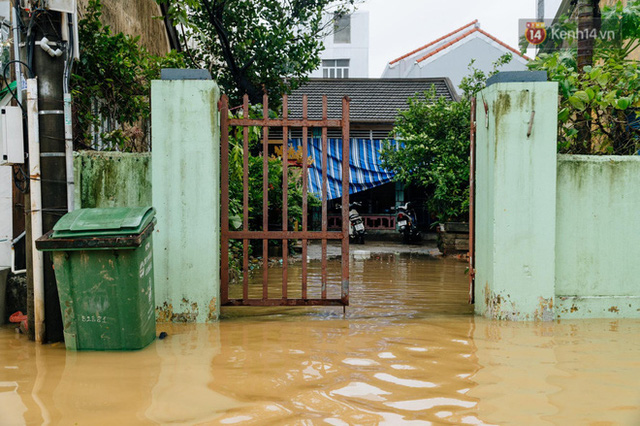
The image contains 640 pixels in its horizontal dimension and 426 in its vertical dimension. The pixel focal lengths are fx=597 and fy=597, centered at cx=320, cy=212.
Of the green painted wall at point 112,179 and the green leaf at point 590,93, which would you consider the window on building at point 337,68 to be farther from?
the green painted wall at point 112,179

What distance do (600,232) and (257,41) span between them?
10.1m

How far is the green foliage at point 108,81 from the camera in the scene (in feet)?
26.0

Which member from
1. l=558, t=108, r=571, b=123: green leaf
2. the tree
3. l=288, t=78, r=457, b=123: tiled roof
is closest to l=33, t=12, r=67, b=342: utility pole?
l=558, t=108, r=571, b=123: green leaf

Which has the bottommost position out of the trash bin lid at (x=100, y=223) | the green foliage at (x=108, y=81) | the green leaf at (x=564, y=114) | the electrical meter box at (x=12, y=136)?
the trash bin lid at (x=100, y=223)

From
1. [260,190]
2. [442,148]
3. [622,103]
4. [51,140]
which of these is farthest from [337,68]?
[51,140]

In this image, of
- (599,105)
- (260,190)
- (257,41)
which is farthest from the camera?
(257,41)

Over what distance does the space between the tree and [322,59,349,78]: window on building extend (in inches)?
799

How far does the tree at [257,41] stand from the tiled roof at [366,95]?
5342 millimetres

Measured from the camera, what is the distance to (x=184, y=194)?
5.53m

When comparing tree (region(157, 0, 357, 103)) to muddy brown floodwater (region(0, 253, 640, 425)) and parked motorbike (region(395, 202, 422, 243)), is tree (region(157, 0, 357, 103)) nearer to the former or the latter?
parked motorbike (region(395, 202, 422, 243))

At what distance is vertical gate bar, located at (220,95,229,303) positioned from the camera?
569 cm

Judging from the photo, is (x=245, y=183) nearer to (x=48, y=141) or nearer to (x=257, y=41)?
(x=48, y=141)

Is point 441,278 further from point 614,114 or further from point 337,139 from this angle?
point 337,139

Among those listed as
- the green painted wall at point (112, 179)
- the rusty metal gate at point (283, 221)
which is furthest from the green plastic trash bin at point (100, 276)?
the rusty metal gate at point (283, 221)
